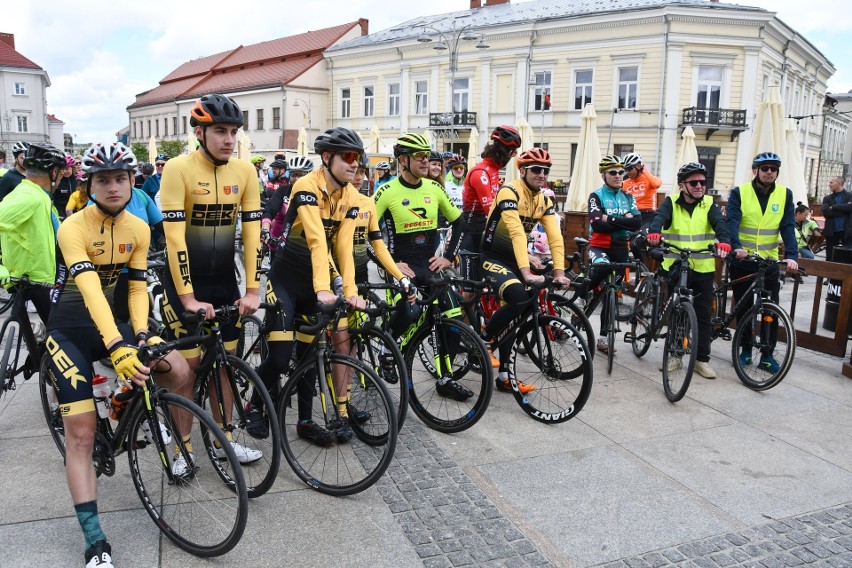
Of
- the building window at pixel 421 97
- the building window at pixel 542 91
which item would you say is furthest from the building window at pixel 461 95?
→ the building window at pixel 542 91

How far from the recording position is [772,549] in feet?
11.6

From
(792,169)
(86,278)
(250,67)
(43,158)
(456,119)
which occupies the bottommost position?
(86,278)

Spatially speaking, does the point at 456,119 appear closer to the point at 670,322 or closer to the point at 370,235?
the point at 670,322

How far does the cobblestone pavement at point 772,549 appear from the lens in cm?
339

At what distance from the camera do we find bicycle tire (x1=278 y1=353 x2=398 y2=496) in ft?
12.9

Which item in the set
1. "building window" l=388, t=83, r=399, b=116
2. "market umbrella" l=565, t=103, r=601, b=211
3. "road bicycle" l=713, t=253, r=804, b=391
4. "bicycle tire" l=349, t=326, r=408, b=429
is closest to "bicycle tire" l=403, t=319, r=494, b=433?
"bicycle tire" l=349, t=326, r=408, b=429

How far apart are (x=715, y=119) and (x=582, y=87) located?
23.7 ft

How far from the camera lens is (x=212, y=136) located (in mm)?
3998

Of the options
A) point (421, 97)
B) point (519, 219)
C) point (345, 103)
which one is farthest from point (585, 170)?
point (345, 103)

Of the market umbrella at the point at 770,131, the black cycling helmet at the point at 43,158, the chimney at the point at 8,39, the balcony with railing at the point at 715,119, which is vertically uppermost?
the chimney at the point at 8,39

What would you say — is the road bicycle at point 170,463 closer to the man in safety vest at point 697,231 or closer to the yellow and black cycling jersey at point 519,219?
the yellow and black cycling jersey at point 519,219

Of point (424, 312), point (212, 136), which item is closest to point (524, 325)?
point (424, 312)

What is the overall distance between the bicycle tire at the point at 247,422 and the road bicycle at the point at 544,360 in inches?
76.3

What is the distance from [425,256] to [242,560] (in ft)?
9.99
